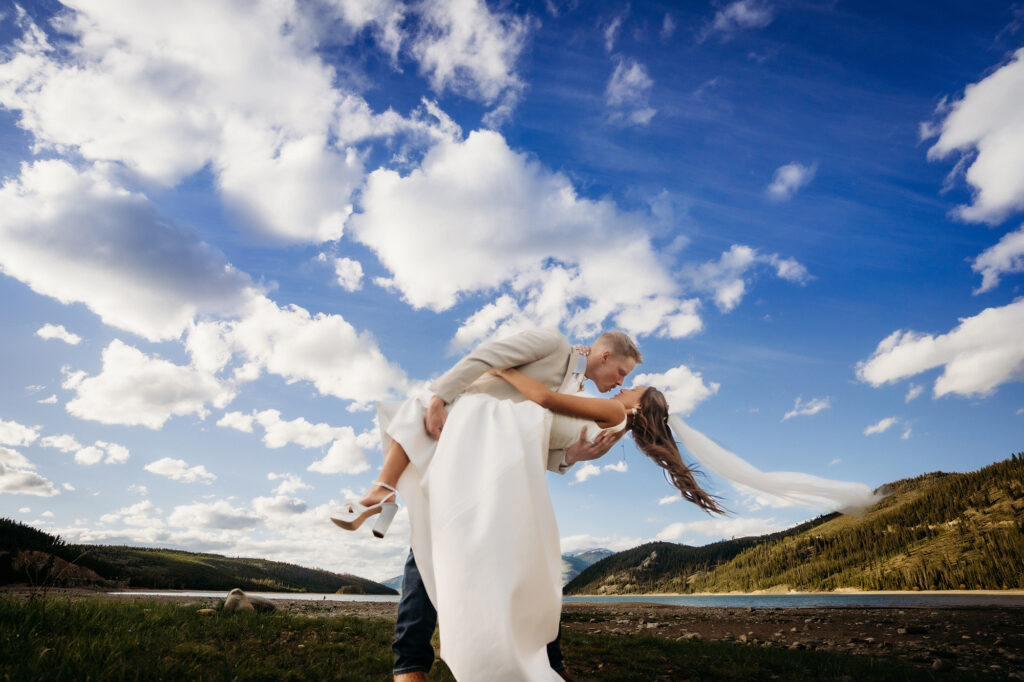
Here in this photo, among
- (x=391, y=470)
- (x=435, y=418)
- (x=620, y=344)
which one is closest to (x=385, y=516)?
(x=391, y=470)

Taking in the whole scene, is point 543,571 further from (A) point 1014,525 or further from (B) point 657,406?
(A) point 1014,525

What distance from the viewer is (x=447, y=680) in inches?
203

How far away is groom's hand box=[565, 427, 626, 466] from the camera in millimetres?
3605

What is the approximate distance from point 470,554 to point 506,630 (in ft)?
1.33

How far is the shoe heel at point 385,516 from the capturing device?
3.38 m

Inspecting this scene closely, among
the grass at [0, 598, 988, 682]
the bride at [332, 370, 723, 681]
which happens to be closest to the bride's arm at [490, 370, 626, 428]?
the bride at [332, 370, 723, 681]

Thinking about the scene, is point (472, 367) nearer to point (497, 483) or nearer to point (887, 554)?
point (497, 483)

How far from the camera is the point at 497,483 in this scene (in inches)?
112

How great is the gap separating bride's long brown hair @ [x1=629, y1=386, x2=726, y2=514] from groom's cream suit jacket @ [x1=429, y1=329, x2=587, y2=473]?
0.74 m

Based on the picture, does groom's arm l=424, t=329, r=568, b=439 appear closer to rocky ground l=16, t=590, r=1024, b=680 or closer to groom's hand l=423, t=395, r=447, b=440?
groom's hand l=423, t=395, r=447, b=440

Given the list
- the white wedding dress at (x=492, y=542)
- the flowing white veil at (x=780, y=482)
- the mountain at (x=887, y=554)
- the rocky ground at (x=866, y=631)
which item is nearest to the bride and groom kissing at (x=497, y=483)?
the white wedding dress at (x=492, y=542)

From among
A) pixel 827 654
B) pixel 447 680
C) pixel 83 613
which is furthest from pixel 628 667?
pixel 83 613

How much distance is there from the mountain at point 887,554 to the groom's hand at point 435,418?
51.4 m

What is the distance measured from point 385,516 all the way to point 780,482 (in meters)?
3.24
